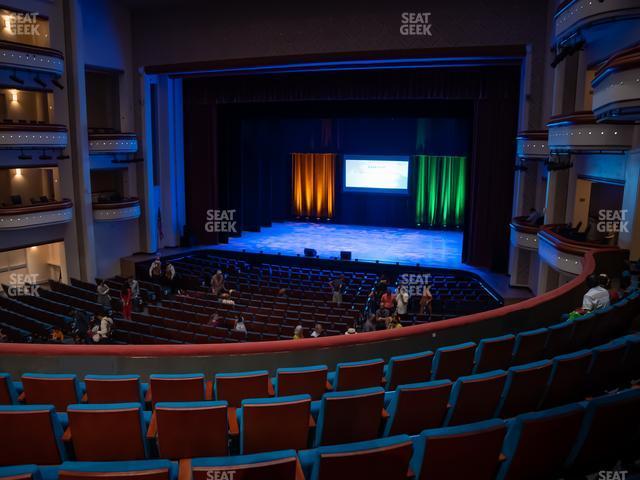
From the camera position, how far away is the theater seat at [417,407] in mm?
3734

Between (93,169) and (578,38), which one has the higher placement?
(578,38)

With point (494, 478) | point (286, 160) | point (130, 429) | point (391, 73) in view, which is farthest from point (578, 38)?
point (286, 160)

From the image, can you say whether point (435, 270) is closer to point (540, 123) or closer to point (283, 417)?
point (540, 123)

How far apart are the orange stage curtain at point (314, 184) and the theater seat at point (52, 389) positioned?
23.6 metres

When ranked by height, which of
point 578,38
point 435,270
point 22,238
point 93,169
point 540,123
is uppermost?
point 578,38

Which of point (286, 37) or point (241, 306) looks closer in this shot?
point (241, 306)

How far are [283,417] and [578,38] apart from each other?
11.1 m

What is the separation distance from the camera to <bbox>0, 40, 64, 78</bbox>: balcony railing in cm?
1472

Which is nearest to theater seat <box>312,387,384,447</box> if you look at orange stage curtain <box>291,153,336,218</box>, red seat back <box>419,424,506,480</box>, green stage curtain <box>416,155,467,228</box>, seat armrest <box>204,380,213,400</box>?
red seat back <box>419,424,506,480</box>

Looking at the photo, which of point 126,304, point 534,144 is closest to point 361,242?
point 534,144

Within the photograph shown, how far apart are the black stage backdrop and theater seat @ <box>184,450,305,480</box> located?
55.7 feet

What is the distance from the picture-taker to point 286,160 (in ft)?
93.1

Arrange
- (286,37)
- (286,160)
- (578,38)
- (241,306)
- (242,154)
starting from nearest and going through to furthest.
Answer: (578,38), (241,306), (286,37), (242,154), (286,160)

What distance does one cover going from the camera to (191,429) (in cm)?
351
